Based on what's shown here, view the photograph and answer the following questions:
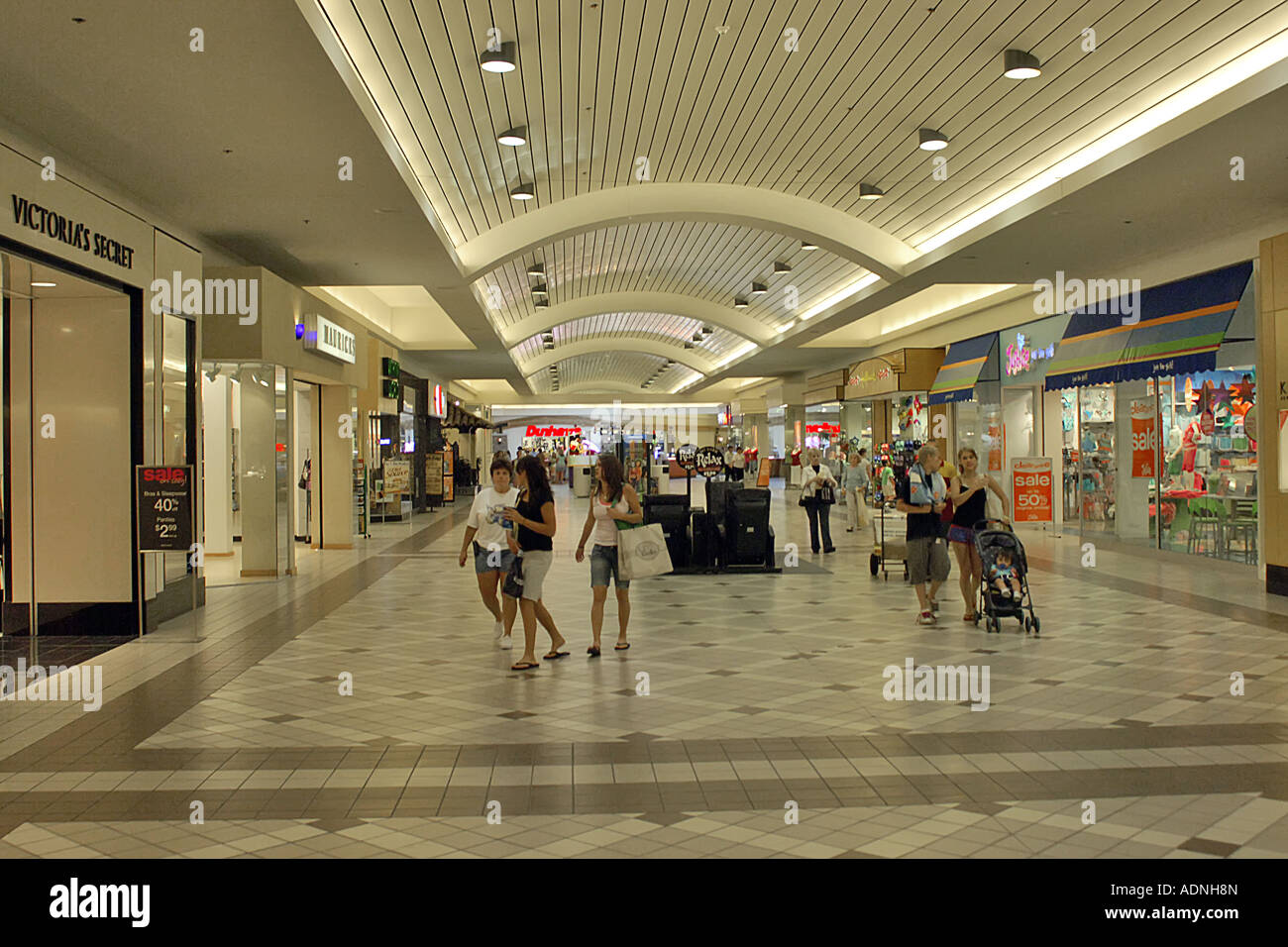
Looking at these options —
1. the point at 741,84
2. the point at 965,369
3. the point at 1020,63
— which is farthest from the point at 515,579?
the point at 965,369

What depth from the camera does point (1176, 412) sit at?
47.6 feet

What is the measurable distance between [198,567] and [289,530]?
312 cm

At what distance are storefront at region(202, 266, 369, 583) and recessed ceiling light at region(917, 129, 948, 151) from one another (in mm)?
7153

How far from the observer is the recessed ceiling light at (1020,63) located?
29.6 feet

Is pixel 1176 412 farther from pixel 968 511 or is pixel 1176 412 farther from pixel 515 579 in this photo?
pixel 515 579

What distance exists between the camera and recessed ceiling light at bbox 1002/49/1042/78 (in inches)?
356

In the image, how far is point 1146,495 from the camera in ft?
50.8

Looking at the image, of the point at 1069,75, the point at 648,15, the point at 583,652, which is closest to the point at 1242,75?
the point at 1069,75

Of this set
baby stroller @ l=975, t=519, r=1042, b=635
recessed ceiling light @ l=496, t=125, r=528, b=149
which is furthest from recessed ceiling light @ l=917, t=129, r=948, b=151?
baby stroller @ l=975, t=519, r=1042, b=635

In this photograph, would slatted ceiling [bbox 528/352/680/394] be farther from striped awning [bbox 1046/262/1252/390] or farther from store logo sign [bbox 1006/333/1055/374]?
striped awning [bbox 1046/262/1252/390]

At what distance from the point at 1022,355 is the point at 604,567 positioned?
12.9 m

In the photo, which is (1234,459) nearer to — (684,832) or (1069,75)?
(1069,75)

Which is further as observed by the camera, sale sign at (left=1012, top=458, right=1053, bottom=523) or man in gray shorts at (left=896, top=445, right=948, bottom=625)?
sale sign at (left=1012, top=458, right=1053, bottom=523)

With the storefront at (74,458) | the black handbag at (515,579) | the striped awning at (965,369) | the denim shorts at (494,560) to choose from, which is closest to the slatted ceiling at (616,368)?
the striped awning at (965,369)
